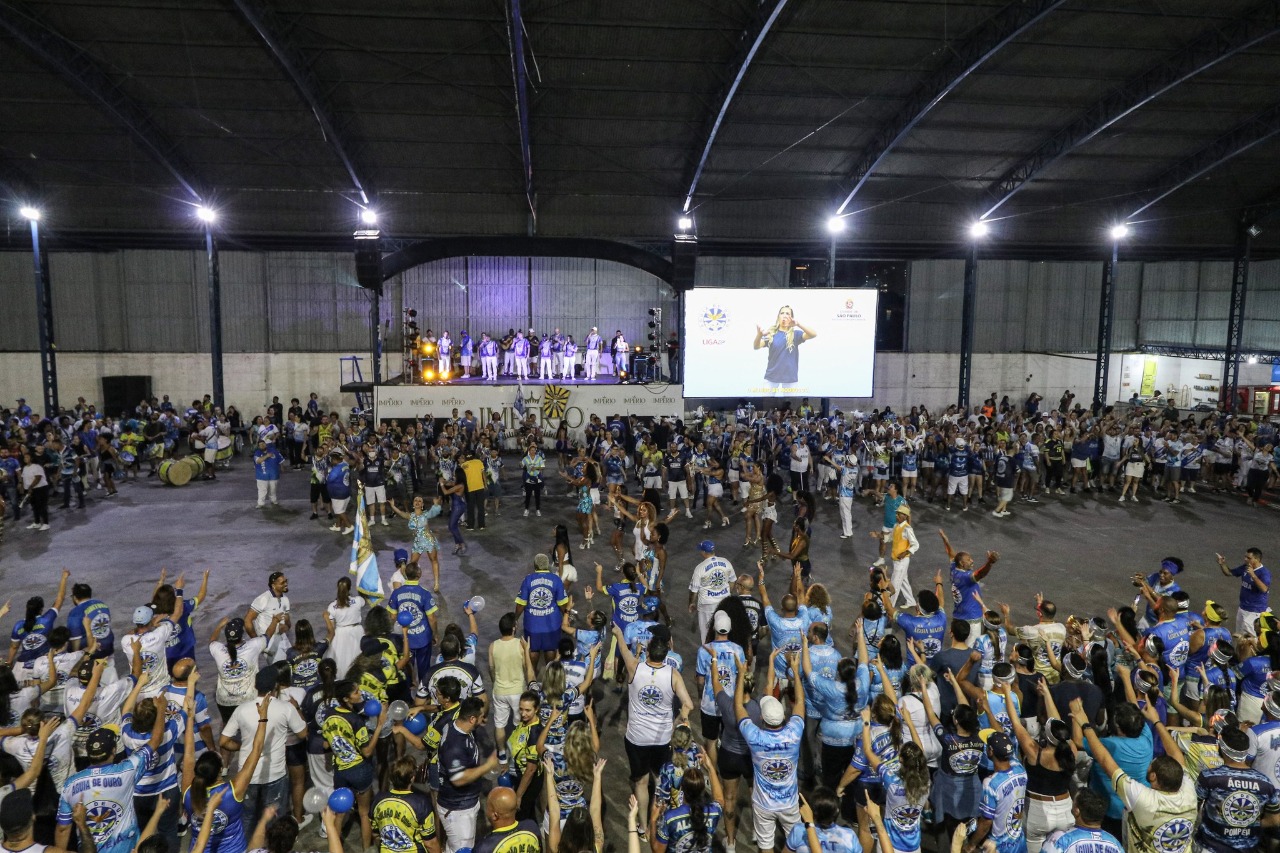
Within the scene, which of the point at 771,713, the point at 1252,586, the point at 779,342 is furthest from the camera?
the point at 779,342

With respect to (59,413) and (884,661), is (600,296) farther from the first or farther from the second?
(884,661)

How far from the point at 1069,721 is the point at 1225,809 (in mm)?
1125

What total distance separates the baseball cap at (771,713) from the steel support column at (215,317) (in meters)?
24.6

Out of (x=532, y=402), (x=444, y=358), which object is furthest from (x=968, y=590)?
(x=444, y=358)

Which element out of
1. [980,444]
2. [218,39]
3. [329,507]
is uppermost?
[218,39]

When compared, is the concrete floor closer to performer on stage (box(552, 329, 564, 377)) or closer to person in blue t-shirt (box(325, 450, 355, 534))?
person in blue t-shirt (box(325, 450, 355, 534))

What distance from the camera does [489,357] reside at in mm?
25172

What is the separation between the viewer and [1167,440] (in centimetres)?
1761

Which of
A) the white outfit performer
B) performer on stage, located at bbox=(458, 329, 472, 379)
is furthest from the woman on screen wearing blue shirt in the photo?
performer on stage, located at bbox=(458, 329, 472, 379)

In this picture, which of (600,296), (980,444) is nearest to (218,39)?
(600,296)

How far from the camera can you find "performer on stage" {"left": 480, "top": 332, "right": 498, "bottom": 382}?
25.0m

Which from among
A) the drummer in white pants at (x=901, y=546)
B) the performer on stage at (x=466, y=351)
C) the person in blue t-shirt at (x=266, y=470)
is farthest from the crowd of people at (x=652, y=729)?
the performer on stage at (x=466, y=351)

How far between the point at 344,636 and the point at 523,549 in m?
6.60

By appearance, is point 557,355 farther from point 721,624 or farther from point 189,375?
point 721,624
